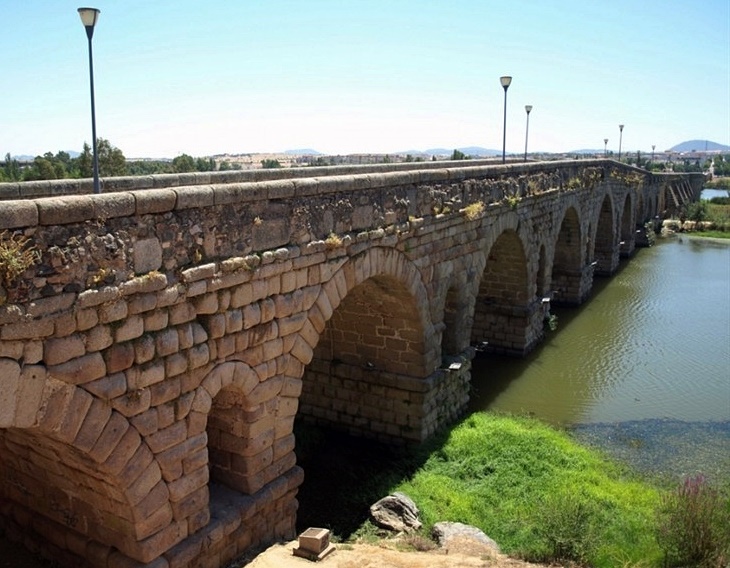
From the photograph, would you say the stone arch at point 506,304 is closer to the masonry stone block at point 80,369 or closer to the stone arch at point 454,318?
the stone arch at point 454,318

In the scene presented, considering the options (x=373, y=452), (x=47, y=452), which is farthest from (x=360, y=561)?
(x=373, y=452)

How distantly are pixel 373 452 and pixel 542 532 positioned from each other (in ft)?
12.1

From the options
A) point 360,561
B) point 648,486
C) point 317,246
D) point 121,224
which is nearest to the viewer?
point 121,224

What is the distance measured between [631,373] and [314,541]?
38.4 feet

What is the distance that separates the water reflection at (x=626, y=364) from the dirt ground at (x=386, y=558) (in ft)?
19.5

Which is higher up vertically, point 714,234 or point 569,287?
point 714,234

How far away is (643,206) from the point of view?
4022 cm

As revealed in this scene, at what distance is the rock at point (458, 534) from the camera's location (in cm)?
865

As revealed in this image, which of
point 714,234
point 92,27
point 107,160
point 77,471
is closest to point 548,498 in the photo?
point 77,471

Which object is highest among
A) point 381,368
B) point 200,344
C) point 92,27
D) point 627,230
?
point 92,27

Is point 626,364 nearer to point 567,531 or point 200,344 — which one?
point 567,531

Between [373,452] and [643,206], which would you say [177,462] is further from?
[643,206]

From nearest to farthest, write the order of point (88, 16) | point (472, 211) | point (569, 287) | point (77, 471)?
point (77, 471) < point (88, 16) < point (472, 211) < point (569, 287)

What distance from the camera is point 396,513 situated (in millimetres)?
9352
